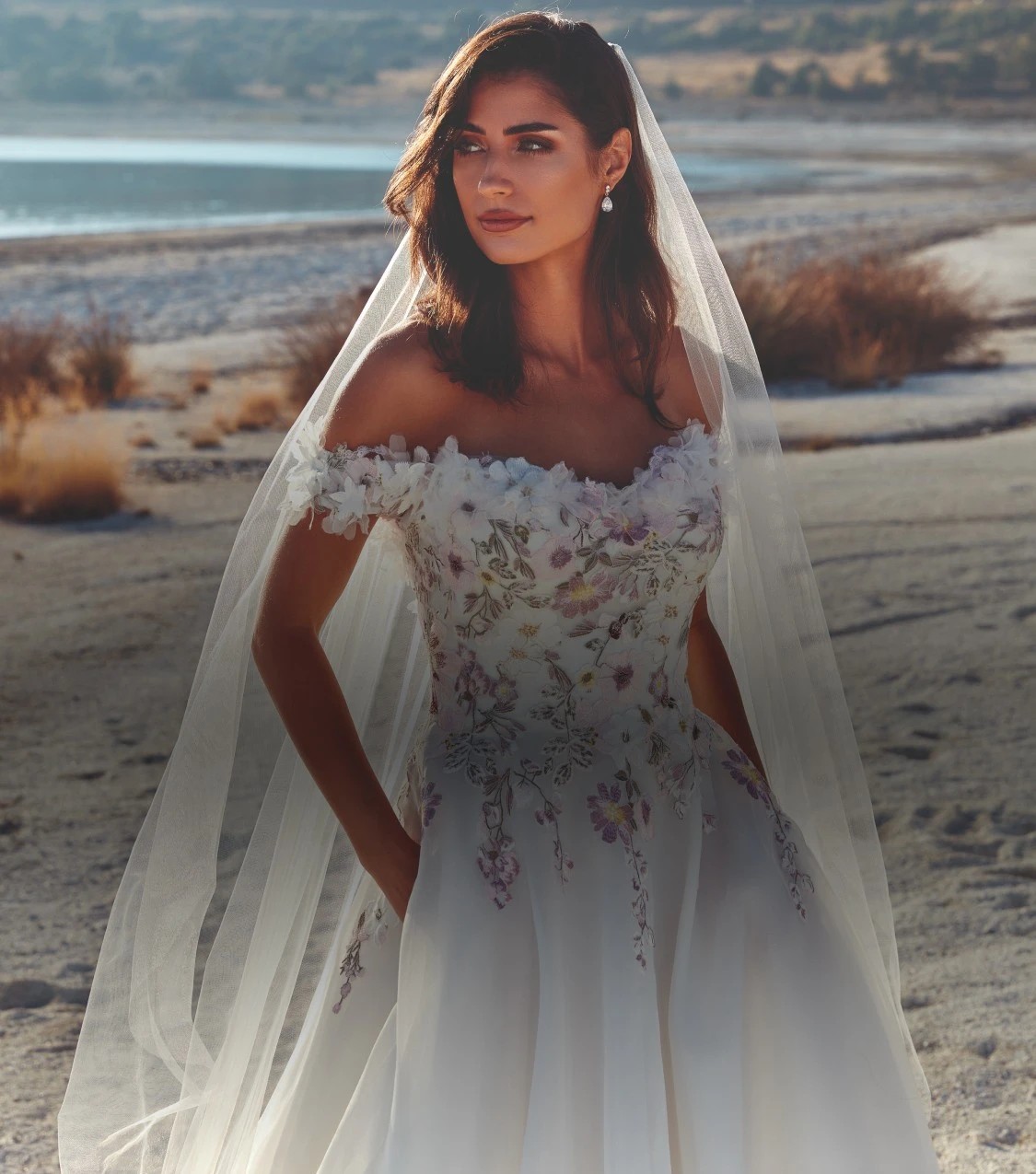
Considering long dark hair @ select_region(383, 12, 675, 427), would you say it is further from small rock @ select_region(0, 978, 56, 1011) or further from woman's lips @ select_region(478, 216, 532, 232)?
small rock @ select_region(0, 978, 56, 1011)

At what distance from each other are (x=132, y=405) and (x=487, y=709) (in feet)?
28.0

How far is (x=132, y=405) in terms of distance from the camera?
31.9ft

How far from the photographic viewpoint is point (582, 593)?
159 centimetres

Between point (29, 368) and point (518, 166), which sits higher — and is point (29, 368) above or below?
below

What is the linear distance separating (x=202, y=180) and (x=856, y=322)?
21.3 meters

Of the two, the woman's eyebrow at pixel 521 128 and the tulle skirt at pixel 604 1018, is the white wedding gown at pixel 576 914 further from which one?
the woman's eyebrow at pixel 521 128

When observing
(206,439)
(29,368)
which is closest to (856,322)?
(206,439)

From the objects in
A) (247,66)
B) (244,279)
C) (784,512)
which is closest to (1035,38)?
(247,66)

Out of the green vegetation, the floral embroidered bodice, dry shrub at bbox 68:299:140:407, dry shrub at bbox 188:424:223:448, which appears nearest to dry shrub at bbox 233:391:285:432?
dry shrub at bbox 188:424:223:448

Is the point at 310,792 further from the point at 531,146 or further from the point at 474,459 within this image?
the point at 531,146

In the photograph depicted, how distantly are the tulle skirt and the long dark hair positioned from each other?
44cm

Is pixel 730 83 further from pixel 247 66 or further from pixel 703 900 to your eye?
pixel 703 900

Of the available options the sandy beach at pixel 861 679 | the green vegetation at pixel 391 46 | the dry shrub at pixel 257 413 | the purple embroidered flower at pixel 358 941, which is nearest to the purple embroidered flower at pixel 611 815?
the purple embroidered flower at pixel 358 941

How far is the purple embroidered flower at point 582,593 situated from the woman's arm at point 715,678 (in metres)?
0.29
